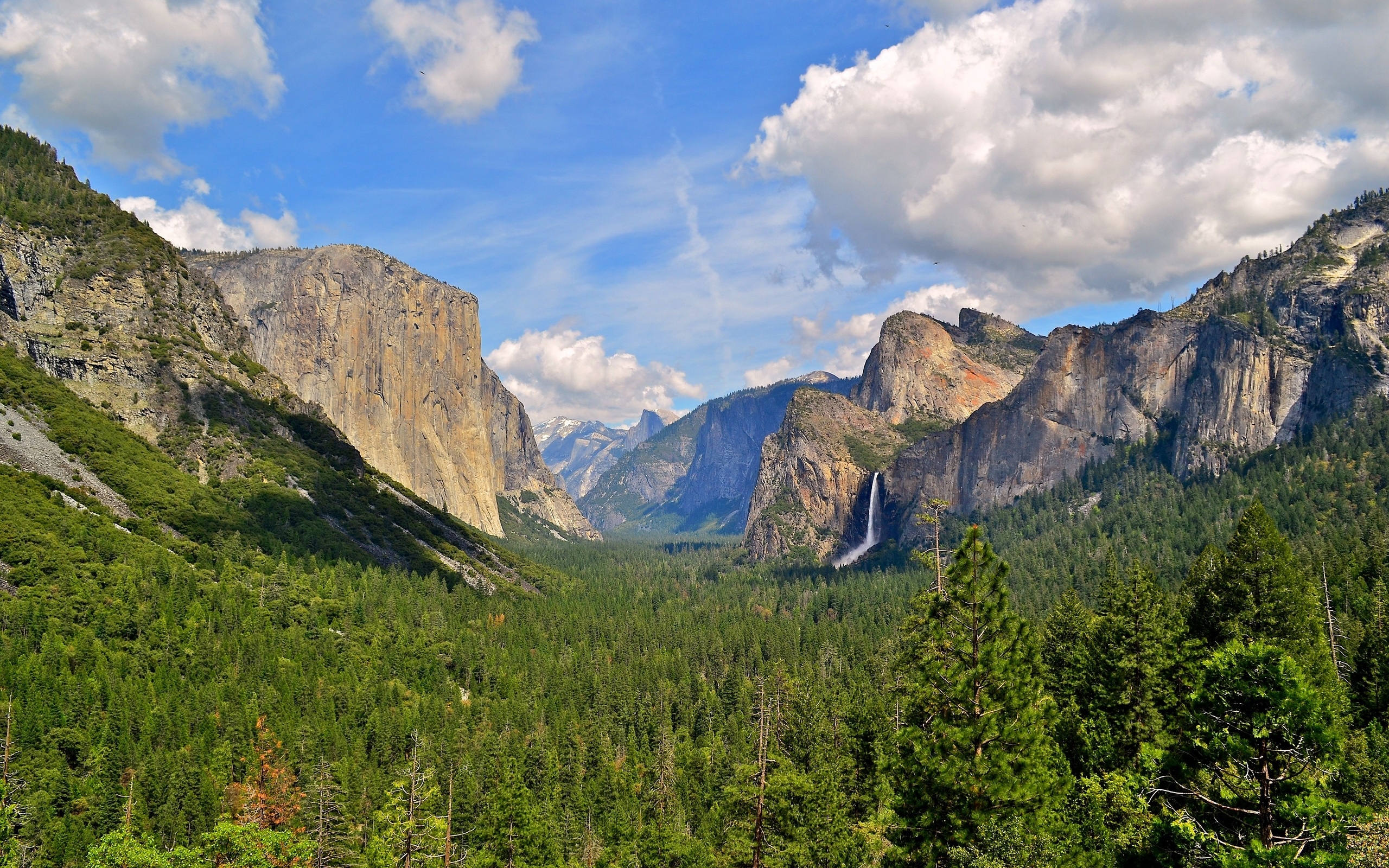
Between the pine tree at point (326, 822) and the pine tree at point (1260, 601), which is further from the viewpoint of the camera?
the pine tree at point (326, 822)

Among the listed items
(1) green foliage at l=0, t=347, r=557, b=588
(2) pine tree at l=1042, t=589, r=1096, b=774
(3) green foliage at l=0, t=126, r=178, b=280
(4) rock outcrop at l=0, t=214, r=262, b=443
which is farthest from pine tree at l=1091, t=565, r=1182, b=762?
(3) green foliage at l=0, t=126, r=178, b=280

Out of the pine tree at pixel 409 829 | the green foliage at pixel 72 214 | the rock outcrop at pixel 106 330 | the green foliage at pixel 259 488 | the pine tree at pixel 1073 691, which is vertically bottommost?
the pine tree at pixel 409 829

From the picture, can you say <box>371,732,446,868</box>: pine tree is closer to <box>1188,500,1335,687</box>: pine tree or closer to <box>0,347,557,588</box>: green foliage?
<box>1188,500,1335,687</box>: pine tree

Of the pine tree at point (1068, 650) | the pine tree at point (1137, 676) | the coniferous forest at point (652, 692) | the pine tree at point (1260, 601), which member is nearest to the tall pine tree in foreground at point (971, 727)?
the coniferous forest at point (652, 692)

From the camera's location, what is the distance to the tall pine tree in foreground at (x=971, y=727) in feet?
93.0

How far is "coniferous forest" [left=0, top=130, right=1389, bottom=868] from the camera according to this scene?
26750 millimetres

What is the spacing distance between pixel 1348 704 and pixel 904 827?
2997cm

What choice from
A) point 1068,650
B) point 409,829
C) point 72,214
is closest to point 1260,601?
point 1068,650

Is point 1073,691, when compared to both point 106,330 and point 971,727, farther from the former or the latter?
point 106,330

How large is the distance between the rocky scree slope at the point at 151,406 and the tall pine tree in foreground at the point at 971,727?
366 ft

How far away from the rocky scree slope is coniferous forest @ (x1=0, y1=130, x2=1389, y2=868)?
115 cm

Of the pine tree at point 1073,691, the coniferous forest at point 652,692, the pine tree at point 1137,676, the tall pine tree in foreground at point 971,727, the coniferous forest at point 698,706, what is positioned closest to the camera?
the coniferous forest at point 698,706

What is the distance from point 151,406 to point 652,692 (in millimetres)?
105064

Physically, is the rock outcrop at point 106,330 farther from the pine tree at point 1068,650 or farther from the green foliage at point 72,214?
the pine tree at point 1068,650
